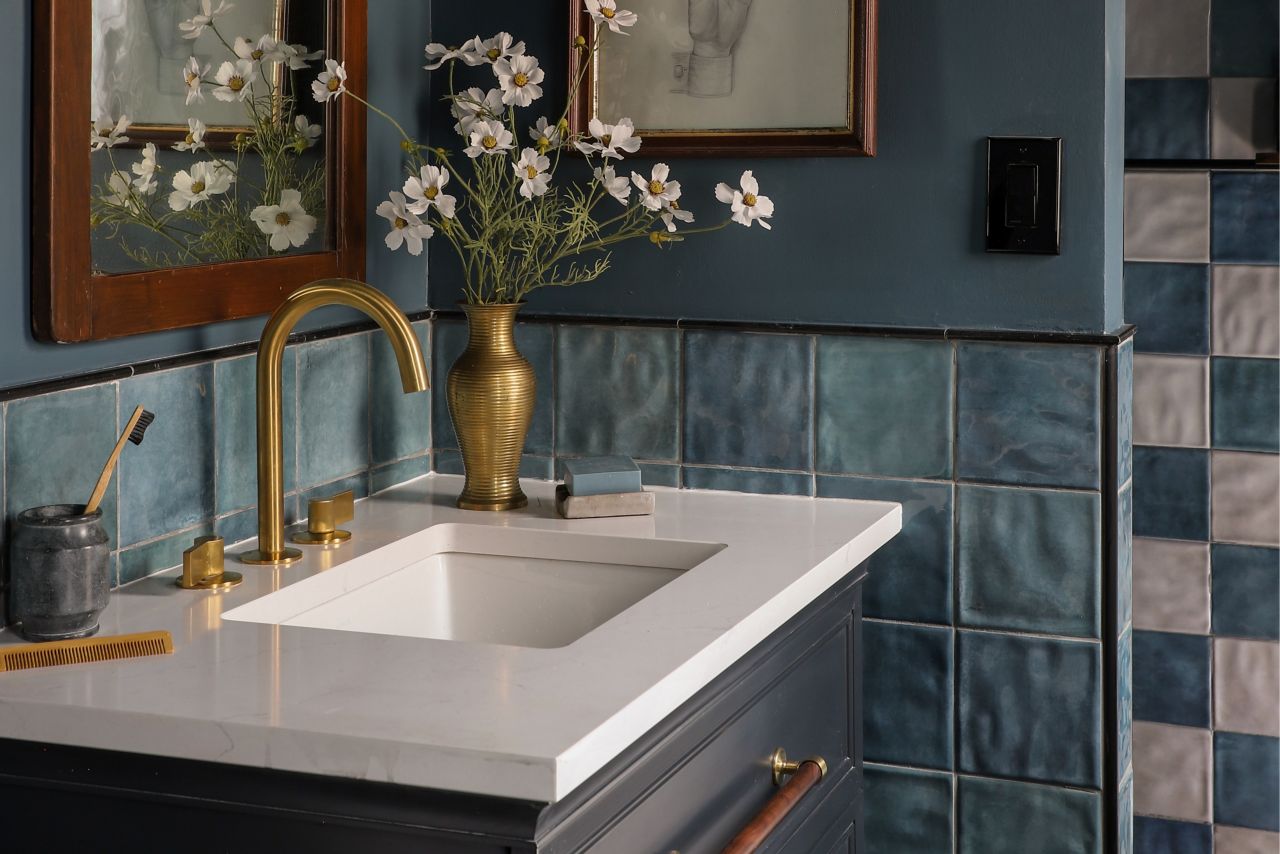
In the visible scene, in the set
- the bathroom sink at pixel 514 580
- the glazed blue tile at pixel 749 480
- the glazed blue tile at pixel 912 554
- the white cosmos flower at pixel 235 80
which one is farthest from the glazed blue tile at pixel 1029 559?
the white cosmos flower at pixel 235 80

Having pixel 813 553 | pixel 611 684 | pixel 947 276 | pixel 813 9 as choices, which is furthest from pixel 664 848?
pixel 813 9

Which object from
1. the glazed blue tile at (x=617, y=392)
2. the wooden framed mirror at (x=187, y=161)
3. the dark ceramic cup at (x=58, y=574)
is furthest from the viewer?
the glazed blue tile at (x=617, y=392)

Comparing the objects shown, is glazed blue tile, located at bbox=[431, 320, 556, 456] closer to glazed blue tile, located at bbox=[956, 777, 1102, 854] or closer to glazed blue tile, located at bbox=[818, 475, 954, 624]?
glazed blue tile, located at bbox=[818, 475, 954, 624]

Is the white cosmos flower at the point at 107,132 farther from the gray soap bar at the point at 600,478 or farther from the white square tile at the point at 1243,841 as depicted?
the white square tile at the point at 1243,841

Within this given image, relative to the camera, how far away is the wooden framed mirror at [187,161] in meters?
1.36

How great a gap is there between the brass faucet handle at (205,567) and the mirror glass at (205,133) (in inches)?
10.7

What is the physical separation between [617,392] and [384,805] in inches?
38.8

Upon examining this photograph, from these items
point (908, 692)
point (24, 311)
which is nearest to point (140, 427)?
point (24, 311)

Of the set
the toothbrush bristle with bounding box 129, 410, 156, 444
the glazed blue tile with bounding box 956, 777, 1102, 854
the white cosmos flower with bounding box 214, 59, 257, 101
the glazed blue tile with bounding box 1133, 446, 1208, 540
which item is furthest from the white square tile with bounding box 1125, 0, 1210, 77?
the toothbrush bristle with bounding box 129, 410, 156, 444

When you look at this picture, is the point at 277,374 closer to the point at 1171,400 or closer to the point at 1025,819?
the point at 1025,819

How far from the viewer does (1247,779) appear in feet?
8.32

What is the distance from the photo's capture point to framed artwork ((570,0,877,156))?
182 centimetres

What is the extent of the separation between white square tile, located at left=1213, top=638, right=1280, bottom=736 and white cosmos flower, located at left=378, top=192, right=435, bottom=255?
1.54 m

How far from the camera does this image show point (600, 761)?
104 centimetres
